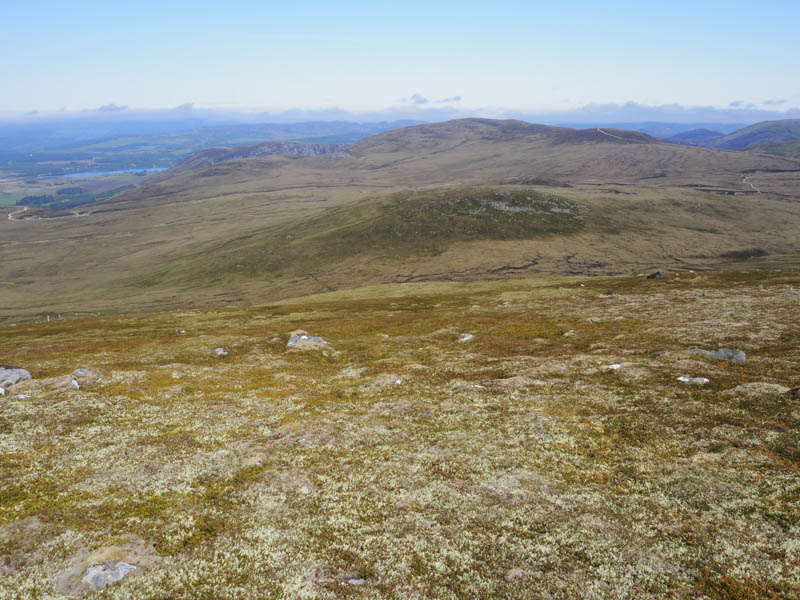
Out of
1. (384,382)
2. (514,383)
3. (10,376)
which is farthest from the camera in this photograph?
(384,382)

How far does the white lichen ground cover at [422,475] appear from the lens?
690 inches

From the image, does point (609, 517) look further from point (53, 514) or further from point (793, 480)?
point (53, 514)

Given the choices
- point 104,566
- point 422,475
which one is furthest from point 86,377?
point 422,475

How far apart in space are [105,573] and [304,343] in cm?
4331

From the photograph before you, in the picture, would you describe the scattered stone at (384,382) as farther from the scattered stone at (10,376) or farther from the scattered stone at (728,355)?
the scattered stone at (10,376)

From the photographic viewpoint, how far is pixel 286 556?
1880cm

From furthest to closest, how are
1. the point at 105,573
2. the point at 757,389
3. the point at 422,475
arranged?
1. the point at 757,389
2. the point at 422,475
3. the point at 105,573

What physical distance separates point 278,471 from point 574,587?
17392 mm

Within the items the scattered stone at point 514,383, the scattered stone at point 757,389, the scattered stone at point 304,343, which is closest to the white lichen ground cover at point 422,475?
the scattered stone at point 757,389

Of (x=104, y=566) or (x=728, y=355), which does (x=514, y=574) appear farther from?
(x=728, y=355)

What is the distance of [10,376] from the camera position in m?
42.3

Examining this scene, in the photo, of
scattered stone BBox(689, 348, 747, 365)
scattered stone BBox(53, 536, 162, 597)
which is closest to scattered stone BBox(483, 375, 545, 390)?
scattered stone BBox(689, 348, 747, 365)

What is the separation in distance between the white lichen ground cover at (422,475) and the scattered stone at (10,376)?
362 cm

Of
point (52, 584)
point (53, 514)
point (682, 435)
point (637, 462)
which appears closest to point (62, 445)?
point (53, 514)
